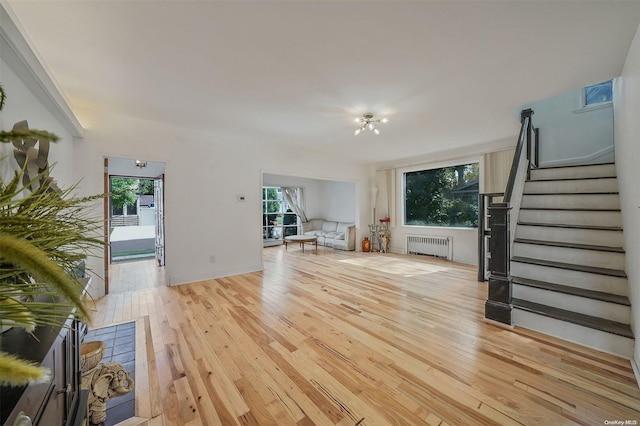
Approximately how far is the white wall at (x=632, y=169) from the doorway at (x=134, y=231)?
3.96 m

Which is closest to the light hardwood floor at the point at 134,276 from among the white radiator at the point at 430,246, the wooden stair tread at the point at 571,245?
the wooden stair tread at the point at 571,245

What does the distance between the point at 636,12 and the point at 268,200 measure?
8.27 metres

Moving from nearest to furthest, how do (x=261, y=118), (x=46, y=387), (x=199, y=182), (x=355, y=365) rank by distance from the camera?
1. (x=46, y=387)
2. (x=355, y=365)
3. (x=261, y=118)
4. (x=199, y=182)

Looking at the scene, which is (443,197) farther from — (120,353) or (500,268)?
(120,353)

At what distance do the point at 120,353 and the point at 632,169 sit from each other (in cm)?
461

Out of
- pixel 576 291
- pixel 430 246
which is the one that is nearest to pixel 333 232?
pixel 430 246

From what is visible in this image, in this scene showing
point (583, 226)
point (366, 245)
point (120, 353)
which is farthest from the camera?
point (366, 245)

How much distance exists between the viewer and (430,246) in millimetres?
6160

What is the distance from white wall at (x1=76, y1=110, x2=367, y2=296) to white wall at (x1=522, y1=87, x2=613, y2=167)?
15.4 feet

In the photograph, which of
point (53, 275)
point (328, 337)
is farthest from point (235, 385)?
point (53, 275)

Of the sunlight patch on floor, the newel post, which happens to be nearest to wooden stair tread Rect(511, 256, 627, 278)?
the newel post

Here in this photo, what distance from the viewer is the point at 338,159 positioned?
21.4ft

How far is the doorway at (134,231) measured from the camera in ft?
13.7

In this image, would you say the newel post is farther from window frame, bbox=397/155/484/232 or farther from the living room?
window frame, bbox=397/155/484/232
